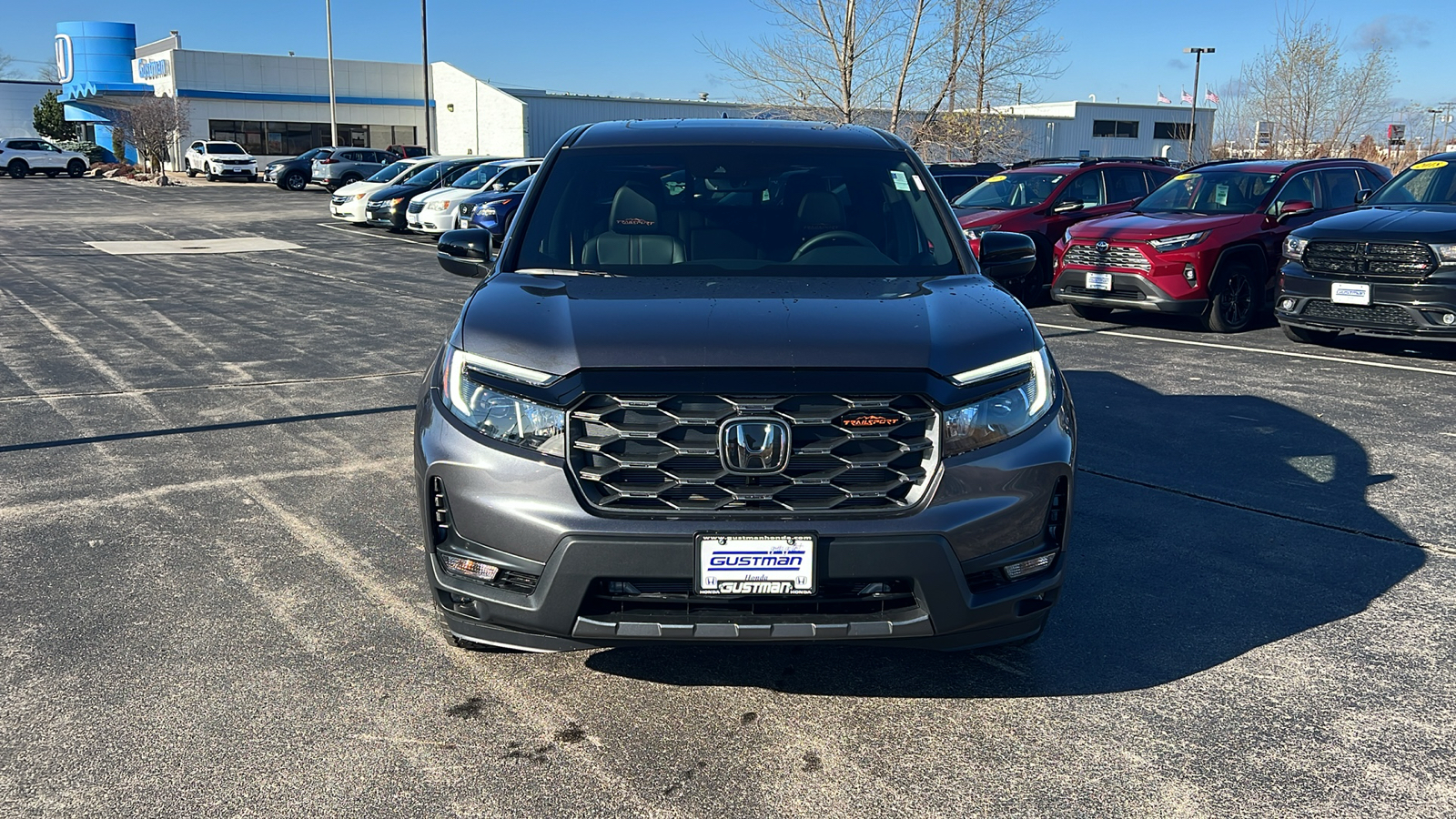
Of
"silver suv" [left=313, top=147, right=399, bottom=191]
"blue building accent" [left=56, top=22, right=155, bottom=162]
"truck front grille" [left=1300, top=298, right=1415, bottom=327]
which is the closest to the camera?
"truck front grille" [left=1300, top=298, right=1415, bottom=327]

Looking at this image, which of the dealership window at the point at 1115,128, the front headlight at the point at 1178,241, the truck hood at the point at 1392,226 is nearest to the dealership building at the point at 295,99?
the dealership window at the point at 1115,128

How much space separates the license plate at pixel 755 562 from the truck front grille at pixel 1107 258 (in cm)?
978

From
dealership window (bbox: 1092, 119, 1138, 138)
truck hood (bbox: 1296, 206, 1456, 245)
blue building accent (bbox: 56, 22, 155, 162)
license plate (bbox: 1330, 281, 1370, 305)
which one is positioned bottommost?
license plate (bbox: 1330, 281, 1370, 305)

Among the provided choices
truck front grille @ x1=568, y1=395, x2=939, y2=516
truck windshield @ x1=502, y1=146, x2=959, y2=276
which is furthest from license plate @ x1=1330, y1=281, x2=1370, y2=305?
truck front grille @ x1=568, y1=395, x2=939, y2=516

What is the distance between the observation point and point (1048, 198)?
1490 cm

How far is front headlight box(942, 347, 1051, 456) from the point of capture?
130 inches

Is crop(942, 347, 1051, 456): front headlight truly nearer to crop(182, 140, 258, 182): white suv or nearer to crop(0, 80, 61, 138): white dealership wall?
crop(182, 140, 258, 182): white suv

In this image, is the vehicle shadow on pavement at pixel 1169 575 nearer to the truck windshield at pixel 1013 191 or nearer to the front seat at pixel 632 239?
the front seat at pixel 632 239

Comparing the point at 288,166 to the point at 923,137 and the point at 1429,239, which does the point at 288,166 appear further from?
the point at 1429,239

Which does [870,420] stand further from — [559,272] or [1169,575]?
[1169,575]

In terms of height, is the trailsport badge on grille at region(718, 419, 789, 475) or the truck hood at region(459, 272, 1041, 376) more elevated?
the truck hood at region(459, 272, 1041, 376)

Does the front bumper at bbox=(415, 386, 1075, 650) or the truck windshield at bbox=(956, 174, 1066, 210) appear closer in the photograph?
the front bumper at bbox=(415, 386, 1075, 650)

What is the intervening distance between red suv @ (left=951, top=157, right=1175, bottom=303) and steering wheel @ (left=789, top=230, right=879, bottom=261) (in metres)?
9.93

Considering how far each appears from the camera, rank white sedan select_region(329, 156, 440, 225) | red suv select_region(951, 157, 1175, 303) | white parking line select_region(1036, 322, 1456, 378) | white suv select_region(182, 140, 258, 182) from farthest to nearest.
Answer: white suv select_region(182, 140, 258, 182) → white sedan select_region(329, 156, 440, 225) → red suv select_region(951, 157, 1175, 303) → white parking line select_region(1036, 322, 1456, 378)
